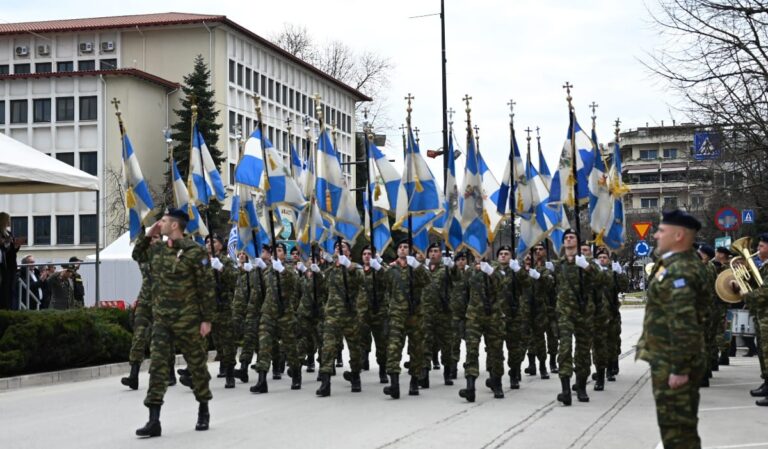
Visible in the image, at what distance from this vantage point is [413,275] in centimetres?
1378

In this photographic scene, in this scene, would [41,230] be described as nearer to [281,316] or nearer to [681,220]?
[281,316]

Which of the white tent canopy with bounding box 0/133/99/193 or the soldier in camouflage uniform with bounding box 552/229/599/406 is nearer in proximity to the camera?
the soldier in camouflage uniform with bounding box 552/229/599/406

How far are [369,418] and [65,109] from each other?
167 ft

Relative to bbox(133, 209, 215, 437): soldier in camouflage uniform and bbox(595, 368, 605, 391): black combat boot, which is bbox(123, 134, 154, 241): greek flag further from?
bbox(595, 368, 605, 391): black combat boot

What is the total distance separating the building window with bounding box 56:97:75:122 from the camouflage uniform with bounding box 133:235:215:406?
50.2 m

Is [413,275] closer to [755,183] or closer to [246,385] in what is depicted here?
[246,385]

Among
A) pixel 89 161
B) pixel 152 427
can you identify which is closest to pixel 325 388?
pixel 152 427

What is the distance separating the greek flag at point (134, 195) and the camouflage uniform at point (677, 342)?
11173 mm

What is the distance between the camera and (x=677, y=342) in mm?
6863

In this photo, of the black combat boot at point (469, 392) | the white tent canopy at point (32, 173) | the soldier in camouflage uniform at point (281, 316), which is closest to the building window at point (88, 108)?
the white tent canopy at point (32, 173)

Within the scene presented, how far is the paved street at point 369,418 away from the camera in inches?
378

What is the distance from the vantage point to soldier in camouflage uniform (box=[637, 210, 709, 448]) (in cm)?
680

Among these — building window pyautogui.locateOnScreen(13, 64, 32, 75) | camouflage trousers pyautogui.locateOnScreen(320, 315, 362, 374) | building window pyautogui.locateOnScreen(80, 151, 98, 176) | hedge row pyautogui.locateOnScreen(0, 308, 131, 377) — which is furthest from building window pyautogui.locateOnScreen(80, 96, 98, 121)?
camouflage trousers pyautogui.locateOnScreen(320, 315, 362, 374)

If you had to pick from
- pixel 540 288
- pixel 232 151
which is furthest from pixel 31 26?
pixel 540 288
